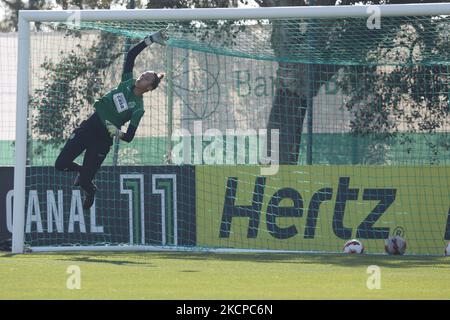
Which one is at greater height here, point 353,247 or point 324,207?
point 324,207

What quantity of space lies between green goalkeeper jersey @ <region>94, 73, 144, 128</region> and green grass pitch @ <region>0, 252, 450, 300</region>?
181cm

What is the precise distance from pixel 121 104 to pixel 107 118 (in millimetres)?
290

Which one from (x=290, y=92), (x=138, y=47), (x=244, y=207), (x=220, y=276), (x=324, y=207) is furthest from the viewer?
(x=290, y=92)

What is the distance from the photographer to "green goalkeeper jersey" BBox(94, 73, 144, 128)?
14125 mm

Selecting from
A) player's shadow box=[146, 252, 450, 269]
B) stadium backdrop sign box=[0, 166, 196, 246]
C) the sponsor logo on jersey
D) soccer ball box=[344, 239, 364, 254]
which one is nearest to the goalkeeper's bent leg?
the sponsor logo on jersey

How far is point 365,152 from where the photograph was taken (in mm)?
18625

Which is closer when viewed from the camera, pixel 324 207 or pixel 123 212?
pixel 324 207

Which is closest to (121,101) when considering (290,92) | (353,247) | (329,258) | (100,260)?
(100,260)

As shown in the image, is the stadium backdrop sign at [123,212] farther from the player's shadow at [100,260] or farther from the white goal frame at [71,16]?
the player's shadow at [100,260]

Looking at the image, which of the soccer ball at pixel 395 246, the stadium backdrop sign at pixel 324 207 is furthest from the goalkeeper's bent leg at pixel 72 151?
the soccer ball at pixel 395 246

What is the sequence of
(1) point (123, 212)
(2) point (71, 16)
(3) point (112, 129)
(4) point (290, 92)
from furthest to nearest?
1. (4) point (290, 92)
2. (1) point (123, 212)
3. (2) point (71, 16)
4. (3) point (112, 129)

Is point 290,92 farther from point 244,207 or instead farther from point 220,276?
point 220,276

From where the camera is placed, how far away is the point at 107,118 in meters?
14.2

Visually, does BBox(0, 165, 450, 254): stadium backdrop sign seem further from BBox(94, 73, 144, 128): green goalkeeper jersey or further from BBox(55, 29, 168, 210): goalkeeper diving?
BBox(94, 73, 144, 128): green goalkeeper jersey
